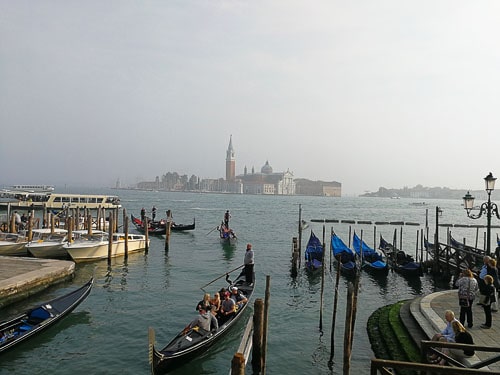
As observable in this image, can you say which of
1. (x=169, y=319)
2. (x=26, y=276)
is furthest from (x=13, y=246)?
(x=169, y=319)

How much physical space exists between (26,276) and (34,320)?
3562mm

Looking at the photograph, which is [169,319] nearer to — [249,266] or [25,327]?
[249,266]

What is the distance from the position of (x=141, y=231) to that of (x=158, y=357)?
2611cm

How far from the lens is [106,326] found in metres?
10.8

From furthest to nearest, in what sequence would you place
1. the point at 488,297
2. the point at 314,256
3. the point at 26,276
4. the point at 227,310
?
the point at 314,256 → the point at 26,276 → the point at 227,310 → the point at 488,297

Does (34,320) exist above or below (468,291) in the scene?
below

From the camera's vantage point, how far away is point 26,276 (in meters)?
12.9

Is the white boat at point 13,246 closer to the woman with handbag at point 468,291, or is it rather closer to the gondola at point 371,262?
the gondola at point 371,262

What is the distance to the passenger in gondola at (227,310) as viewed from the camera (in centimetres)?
1020

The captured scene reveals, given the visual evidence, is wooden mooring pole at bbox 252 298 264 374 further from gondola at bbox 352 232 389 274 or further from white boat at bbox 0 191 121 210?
white boat at bbox 0 191 121 210

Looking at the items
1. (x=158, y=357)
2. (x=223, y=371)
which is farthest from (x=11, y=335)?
(x=223, y=371)

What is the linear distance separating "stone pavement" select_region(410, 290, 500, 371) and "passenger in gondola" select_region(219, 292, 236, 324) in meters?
4.11

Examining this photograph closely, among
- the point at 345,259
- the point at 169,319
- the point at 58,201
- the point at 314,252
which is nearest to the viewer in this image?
the point at 169,319

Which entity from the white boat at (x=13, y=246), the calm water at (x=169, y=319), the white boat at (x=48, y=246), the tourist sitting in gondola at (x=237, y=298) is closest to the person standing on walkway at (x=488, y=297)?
the calm water at (x=169, y=319)
